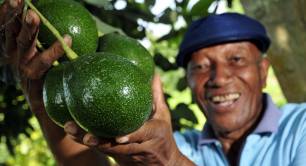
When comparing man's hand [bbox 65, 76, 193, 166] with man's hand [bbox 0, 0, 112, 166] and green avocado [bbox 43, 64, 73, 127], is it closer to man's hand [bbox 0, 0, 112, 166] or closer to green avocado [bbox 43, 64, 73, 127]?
green avocado [bbox 43, 64, 73, 127]

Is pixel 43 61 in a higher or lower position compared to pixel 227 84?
higher

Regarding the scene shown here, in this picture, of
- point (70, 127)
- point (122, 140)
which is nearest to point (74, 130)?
point (70, 127)

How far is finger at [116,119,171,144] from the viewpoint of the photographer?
4.90 feet

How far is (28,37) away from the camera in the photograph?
5.01ft

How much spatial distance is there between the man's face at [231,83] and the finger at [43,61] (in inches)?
52.8

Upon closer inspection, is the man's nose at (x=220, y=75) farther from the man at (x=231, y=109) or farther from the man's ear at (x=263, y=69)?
the man's ear at (x=263, y=69)

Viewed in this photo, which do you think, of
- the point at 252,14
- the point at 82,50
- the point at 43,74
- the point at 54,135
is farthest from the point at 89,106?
the point at 252,14

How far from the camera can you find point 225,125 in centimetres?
280

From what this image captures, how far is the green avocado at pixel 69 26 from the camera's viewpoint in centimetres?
153

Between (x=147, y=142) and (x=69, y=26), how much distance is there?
1.40 feet

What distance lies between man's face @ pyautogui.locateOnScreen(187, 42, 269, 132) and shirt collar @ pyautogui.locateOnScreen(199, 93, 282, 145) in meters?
0.06

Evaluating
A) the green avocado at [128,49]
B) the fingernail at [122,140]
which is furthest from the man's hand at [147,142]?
the green avocado at [128,49]

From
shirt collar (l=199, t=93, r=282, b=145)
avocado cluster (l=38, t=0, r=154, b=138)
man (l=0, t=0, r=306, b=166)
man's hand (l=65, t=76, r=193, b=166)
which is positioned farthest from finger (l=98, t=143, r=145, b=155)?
shirt collar (l=199, t=93, r=282, b=145)

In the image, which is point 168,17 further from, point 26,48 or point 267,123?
point 26,48
